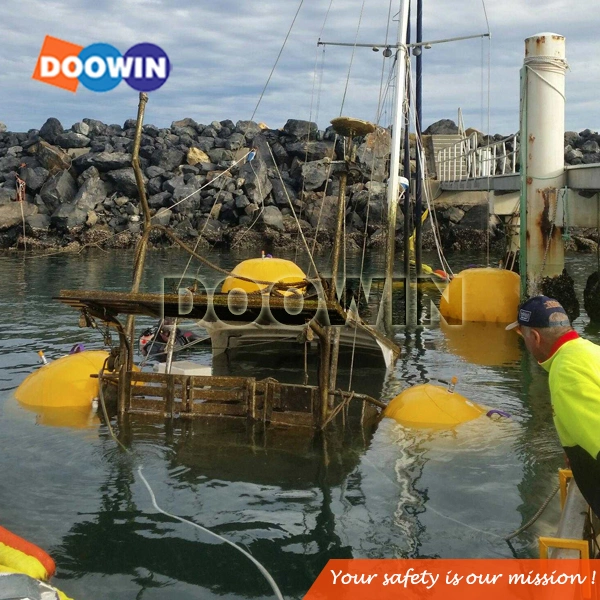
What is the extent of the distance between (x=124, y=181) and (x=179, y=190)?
13.5ft

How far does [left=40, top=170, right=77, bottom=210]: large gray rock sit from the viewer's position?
46.7 m

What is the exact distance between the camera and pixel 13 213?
45062mm

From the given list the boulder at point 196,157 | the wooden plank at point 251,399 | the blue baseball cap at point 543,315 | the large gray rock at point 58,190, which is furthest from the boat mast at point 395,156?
the boulder at point 196,157

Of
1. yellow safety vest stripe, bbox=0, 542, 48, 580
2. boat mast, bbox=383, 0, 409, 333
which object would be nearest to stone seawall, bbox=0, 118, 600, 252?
boat mast, bbox=383, 0, 409, 333

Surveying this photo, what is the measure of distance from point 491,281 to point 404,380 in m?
6.69

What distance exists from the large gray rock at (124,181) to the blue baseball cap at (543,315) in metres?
44.8

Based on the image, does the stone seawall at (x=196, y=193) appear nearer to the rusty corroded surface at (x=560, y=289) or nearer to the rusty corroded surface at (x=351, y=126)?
the rusty corroded surface at (x=560, y=289)

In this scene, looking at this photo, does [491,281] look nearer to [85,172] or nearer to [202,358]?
[202,358]

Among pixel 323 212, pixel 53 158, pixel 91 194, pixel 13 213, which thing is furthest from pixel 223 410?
pixel 53 158

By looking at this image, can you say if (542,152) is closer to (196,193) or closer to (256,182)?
(196,193)

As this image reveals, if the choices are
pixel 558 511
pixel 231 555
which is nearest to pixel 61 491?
pixel 231 555

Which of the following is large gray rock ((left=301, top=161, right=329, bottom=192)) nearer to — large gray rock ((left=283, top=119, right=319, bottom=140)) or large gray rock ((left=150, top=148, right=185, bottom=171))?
large gray rock ((left=283, top=119, right=319, bottom=140))

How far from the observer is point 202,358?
1730 centimetres

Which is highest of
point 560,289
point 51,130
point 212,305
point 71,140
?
point 51,130
